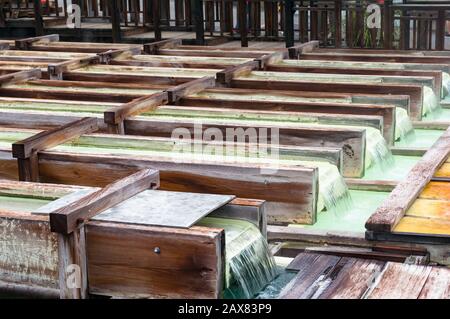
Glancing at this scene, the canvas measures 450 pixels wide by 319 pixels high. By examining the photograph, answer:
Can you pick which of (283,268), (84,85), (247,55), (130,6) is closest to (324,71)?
(247,55)

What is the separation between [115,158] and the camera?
551cm

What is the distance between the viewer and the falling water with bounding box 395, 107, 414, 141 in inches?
287

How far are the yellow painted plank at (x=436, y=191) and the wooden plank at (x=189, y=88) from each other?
2780 millimetres

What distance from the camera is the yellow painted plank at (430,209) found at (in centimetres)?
493

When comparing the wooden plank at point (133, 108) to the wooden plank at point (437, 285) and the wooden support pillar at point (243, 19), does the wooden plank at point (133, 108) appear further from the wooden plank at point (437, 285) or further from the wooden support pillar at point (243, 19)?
the wooden support pillar at point (243, 19)

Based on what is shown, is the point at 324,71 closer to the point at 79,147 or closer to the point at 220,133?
the point at 220,133

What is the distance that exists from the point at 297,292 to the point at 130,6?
11452 mm

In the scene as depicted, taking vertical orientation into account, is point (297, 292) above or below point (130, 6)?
below

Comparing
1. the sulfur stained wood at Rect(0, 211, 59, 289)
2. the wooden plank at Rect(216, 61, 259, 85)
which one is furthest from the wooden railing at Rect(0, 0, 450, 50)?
the sulfur stained wood at Rect(0, 211, 59, 289)

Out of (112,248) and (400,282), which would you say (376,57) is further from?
(112,248)

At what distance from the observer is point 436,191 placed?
533 centimetres

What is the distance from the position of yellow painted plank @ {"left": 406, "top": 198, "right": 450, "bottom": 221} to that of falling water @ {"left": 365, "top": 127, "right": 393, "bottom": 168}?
131 centimetres

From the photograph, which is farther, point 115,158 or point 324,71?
point 324,71

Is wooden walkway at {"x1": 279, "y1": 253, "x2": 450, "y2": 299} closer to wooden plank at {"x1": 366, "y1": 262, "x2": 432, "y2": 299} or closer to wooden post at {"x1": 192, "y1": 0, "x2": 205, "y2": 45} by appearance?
wooden plank at {"x1": 366, "y1": 262, "x2": 432, "y2": 299}
